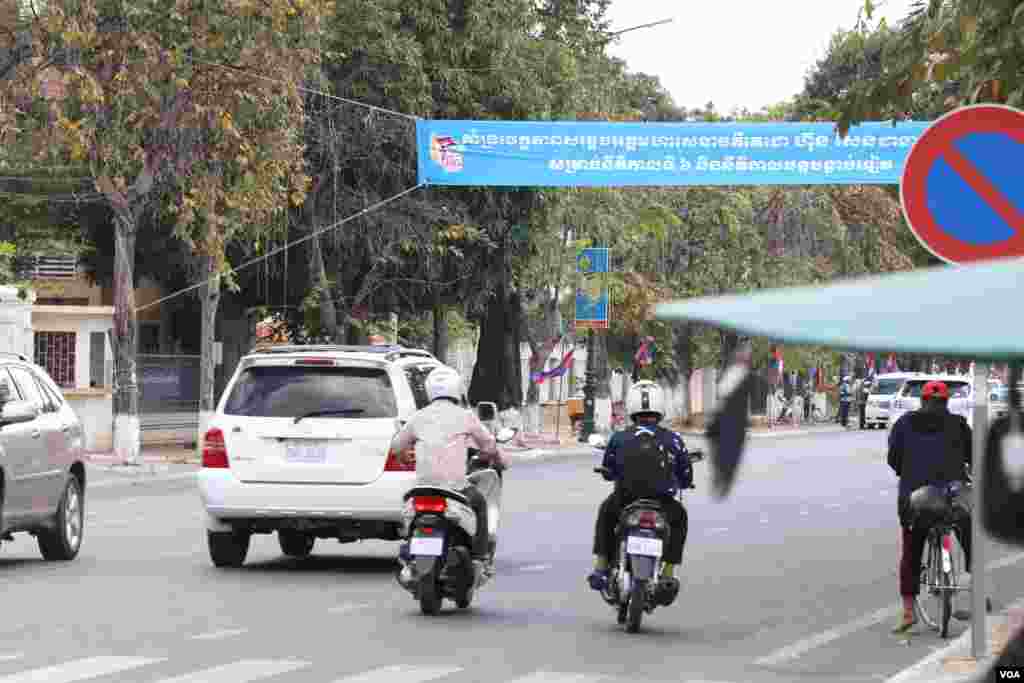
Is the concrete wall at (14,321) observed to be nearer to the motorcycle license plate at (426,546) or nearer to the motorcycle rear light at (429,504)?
the motorcycle rear light at (429,504)

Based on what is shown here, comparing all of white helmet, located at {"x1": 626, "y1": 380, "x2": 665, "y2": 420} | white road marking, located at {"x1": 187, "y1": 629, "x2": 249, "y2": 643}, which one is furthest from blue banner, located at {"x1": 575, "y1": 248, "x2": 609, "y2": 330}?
Answer: white road marking, located at {"x1": 187, "y1": 629, "x2": 249, "y2": 643}

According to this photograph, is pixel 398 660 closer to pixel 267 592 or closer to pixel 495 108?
pixel 267 592

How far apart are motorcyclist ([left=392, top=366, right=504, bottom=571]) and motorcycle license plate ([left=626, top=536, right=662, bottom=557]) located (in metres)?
1.58

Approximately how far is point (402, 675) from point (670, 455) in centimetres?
316

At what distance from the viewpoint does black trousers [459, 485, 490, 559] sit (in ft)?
49.1

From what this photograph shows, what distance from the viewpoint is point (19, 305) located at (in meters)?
39.2

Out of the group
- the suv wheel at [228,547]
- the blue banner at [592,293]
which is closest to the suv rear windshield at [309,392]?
the suv wheel at [228,547]

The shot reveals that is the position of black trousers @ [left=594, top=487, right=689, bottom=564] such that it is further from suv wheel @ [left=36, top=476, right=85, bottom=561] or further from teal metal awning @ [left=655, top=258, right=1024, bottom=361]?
teal metal awning @ [left=655, top=258, right=1024, bottom=361]

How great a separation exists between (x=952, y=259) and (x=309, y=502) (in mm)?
8834

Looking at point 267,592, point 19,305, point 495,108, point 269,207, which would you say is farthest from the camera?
point 495,108

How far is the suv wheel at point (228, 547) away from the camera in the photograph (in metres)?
17.8

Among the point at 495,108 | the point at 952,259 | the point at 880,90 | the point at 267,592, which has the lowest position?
the point at 267,592

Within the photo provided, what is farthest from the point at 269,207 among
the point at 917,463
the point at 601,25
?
the point at 917,463

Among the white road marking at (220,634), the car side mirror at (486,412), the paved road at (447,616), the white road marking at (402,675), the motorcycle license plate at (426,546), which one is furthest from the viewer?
the car side mirror at (486,412)
